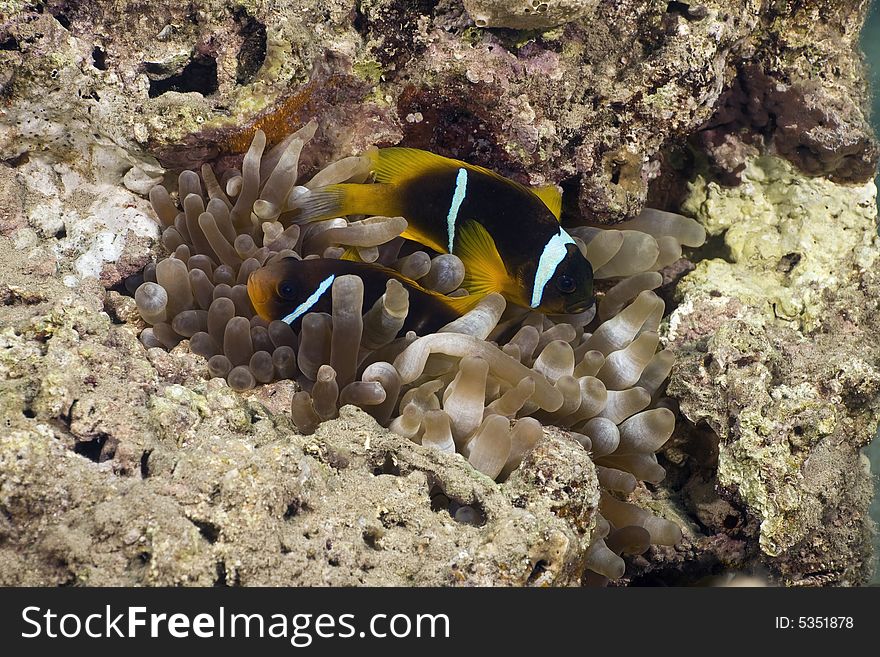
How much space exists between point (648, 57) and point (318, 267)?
133cm

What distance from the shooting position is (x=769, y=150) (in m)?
2.75

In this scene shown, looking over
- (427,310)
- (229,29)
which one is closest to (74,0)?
(229,29)

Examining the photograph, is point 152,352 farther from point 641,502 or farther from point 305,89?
point 641,502

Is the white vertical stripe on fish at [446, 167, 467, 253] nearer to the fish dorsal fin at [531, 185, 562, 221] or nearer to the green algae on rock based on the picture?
the fish dorsal fin at [531, 185, 562, 221]

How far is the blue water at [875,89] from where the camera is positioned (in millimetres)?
2332

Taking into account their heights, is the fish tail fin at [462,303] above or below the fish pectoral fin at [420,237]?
below

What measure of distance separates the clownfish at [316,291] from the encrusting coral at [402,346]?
0.15 feet

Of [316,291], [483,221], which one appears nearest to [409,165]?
[483,221]

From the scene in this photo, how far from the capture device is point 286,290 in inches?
72.5

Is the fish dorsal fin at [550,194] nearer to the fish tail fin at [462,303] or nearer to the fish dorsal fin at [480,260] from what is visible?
the fish dorsal fin at [480,260]

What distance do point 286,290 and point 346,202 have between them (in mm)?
427

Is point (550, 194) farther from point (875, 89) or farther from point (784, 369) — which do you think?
point (875, 89)

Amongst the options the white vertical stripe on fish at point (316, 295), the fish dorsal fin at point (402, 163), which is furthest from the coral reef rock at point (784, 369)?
the white vertical stripe on fish at point (316, 295)
